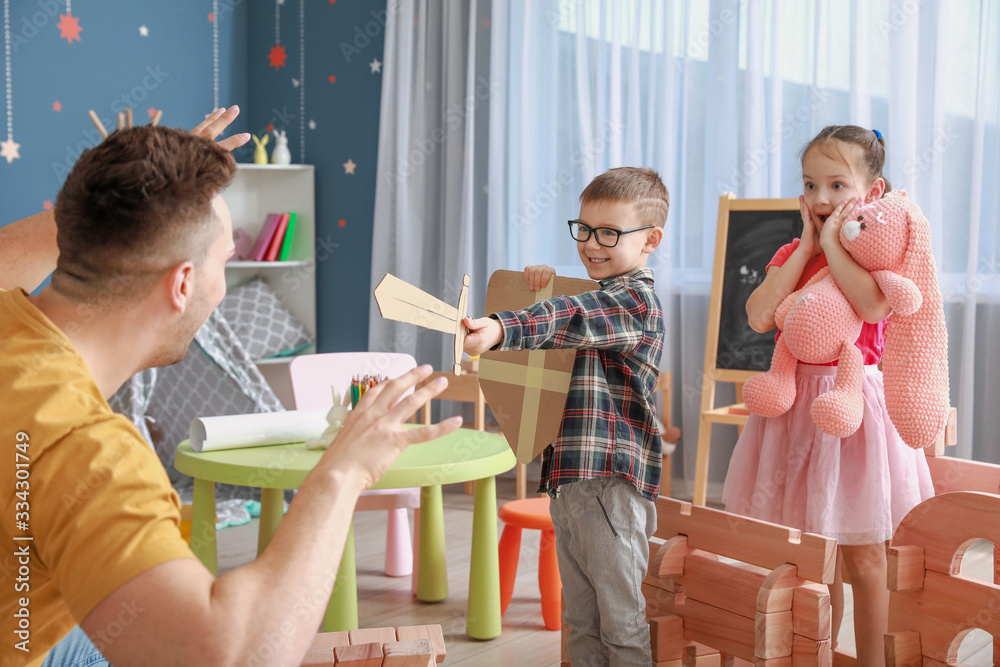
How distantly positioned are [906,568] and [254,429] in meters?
1.45

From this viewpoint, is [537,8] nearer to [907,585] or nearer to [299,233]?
[299,233]

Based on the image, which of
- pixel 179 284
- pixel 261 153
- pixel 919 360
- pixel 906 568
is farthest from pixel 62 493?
pixel 261 153

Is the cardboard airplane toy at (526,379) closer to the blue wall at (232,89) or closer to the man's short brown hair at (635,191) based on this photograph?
the man's short brown hair at (635,191)

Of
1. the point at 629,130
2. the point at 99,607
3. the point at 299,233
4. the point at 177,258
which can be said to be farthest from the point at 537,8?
the point at 99,607

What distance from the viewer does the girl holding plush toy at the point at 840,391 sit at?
4.95ft

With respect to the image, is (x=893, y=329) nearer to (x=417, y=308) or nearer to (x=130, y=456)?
(x=417, y=308)

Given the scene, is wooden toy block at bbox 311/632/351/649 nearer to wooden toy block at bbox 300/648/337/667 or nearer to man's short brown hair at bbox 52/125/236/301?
wooden toy block at bbox 300/648/337/667

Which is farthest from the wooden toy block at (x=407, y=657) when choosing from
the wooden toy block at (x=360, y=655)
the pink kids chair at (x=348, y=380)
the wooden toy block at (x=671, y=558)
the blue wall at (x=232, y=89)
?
the blue wall at (x=232, y=89)

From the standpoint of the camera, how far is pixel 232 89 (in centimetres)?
486

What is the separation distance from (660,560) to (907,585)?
15.4 inches

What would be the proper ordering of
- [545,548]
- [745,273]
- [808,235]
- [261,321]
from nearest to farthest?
[808,235] < [545,548] < [745,273] < [261,321]

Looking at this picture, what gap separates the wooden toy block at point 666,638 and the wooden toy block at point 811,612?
0.24 metres

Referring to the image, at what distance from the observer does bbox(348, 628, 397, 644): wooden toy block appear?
3.63 ft

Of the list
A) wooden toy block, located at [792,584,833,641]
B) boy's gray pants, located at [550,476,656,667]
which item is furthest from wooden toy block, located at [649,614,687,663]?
wooden toy block, located at [792,584,833,641]
